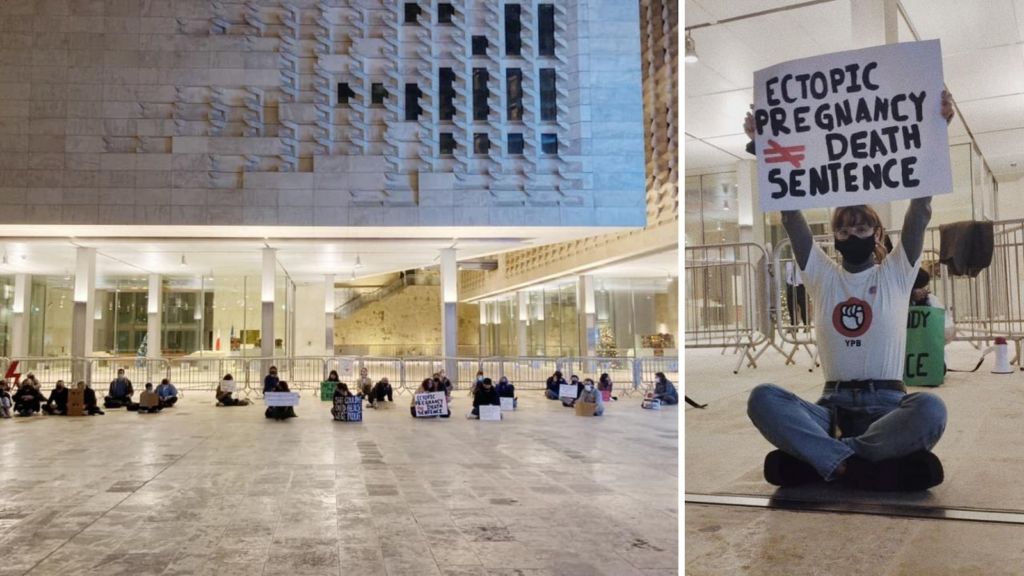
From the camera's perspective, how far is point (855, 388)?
15.8ft

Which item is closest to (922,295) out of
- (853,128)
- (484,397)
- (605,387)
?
(853,128)

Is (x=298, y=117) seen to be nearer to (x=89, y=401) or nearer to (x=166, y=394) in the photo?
(x=166, y=394)

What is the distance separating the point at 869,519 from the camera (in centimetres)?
428

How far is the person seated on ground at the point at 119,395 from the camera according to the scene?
1948 cm

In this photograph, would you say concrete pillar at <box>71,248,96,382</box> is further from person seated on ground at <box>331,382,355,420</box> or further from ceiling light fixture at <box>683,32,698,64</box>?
ceiling light fixture at <box>683,32,698,64</box>

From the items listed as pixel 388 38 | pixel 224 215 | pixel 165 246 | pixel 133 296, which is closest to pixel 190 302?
pixel 133 296

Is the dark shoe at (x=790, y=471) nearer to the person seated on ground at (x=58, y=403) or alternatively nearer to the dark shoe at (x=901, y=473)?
the dark shoe at (x=901, y=473)

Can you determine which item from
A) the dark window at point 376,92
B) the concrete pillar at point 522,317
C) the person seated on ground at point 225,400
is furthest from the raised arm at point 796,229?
the concrete pillar at point 522,317

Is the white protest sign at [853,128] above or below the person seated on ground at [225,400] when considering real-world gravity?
above

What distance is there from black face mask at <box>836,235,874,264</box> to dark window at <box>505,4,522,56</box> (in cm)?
2151

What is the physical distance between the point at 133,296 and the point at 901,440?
132ft

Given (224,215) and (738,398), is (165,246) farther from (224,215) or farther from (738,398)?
(738,398)

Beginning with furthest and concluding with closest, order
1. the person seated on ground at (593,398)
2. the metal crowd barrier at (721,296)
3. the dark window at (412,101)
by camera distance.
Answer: the dark window at (412,101)
the person seated on ground at (593,398)
the metal crowd barrier at (721,296)

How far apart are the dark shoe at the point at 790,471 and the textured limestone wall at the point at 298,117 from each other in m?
19.8
